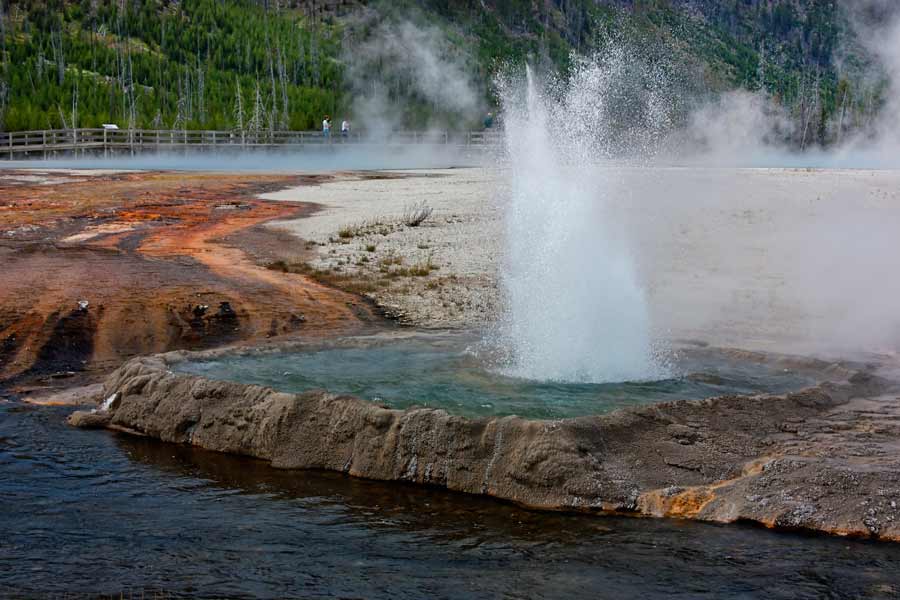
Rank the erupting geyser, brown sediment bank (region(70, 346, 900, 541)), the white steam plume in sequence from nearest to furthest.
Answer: brown sediment bank (region(70, 346, 900, 541)), the erupting geyser, the white steam plume

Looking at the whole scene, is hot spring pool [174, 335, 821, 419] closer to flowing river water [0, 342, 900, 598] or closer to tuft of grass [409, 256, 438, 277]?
flowing river water [0, 342, 900, 598]

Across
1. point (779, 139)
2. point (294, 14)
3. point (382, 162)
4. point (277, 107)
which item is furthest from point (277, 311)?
point (294, 14)

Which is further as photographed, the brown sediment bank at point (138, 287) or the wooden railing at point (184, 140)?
the wooden railing at point (184, 140)

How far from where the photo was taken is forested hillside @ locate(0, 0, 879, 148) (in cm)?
5653

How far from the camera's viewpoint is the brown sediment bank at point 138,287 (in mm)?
9648

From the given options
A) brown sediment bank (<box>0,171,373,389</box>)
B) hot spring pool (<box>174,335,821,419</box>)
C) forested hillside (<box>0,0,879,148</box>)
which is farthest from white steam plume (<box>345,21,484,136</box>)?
hot spring pool (<box>174,335,821,419</box>)

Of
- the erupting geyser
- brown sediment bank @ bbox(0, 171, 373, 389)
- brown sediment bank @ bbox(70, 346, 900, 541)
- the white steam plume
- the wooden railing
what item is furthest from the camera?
the white steam plume

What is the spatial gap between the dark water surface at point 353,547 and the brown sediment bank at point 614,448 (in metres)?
0.14

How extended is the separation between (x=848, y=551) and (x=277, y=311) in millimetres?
6812

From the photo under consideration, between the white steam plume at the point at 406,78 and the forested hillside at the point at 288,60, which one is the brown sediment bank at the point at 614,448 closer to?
the forested hillside at the point at 288,60

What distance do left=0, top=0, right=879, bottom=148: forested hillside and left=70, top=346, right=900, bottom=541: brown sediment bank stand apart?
4351 cm

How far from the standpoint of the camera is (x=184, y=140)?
4559 centimetres

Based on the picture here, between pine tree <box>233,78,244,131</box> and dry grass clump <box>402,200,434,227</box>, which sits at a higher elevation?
pine tree <box>233,78,244,131</box>

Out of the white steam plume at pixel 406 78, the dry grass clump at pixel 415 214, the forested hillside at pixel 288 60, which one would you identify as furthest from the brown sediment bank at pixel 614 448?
the white steam plume at pixel 406 78
